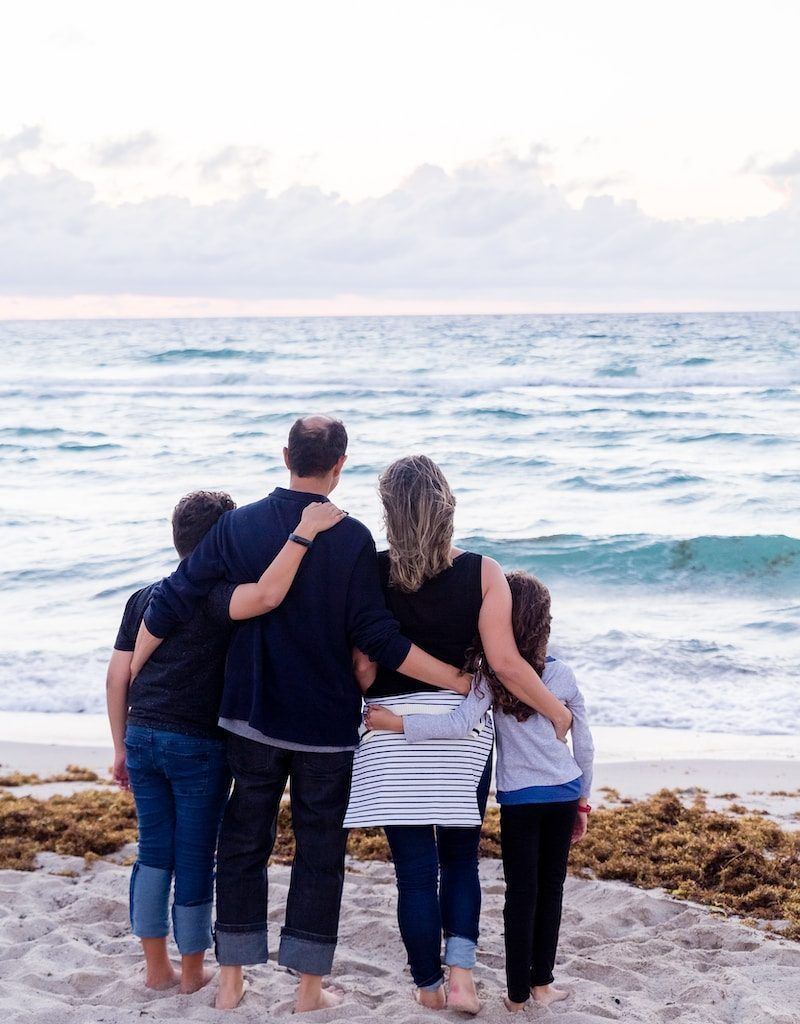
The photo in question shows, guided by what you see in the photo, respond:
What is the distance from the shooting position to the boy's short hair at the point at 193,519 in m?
3.26

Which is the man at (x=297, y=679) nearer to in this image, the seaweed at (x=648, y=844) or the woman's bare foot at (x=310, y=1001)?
the woman's bare foot at (x=310, y=1001)

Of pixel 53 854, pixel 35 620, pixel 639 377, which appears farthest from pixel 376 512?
pixel 639 377

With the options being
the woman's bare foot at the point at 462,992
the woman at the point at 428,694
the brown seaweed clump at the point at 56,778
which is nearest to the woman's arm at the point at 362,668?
the woman at the point at 428,694

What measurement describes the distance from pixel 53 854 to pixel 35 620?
6.18 metres

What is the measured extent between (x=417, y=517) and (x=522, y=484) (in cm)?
1542

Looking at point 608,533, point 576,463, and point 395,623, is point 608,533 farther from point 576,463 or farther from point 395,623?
point 395,623

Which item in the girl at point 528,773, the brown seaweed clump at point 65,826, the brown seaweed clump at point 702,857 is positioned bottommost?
the brown seaweed clump at point 65,826

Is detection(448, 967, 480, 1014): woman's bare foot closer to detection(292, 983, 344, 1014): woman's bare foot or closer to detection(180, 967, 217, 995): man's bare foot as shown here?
detection(292, 983, 344, 1014): woman's bare foot

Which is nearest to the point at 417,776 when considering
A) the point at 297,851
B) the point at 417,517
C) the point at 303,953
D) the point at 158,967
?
the point at 297,851

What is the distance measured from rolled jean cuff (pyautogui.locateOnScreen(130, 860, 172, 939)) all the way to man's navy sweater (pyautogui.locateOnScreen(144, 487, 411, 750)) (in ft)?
2.08

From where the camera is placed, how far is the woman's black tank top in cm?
310

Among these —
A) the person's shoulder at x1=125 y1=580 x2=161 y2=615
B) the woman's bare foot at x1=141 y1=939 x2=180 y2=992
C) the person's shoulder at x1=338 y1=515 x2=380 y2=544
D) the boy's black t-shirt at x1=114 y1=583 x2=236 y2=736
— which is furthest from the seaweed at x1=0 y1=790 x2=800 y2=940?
the person's shoulder at x1=338 y1=515 x2=380 y2=544

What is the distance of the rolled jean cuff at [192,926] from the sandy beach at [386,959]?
167 millimetres

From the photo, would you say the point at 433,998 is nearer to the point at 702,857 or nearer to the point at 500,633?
the point at 500,633
